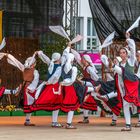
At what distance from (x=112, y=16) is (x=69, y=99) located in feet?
9.77

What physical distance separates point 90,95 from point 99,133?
2076mm

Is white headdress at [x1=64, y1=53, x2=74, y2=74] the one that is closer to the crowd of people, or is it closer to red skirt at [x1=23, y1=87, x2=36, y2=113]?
the crowd of people

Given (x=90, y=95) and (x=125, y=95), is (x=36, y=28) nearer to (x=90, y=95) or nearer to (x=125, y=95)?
(x=90, y=95)

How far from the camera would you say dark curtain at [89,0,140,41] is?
38.9ft

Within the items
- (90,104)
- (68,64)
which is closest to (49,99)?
(68,64)

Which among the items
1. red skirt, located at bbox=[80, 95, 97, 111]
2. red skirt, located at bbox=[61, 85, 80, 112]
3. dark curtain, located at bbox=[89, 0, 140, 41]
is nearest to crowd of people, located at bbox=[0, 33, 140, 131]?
red skirt, located at bbox=[61, 85, 80, 112]

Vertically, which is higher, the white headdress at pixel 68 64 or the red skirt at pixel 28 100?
the white headdress at pixel 68 64

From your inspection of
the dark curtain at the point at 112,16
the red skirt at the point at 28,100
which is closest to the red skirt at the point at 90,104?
the red skirt at the point at 28,100

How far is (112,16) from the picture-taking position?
38.9 ft

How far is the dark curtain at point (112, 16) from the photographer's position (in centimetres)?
1185

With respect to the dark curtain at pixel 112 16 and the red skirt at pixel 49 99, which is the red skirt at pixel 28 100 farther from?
the dark curtain at pixel 112 16

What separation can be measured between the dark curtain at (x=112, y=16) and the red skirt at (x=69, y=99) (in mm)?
2660

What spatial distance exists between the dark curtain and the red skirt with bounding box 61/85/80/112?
2660mm

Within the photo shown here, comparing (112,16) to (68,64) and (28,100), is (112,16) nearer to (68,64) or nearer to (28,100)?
(68,64)
